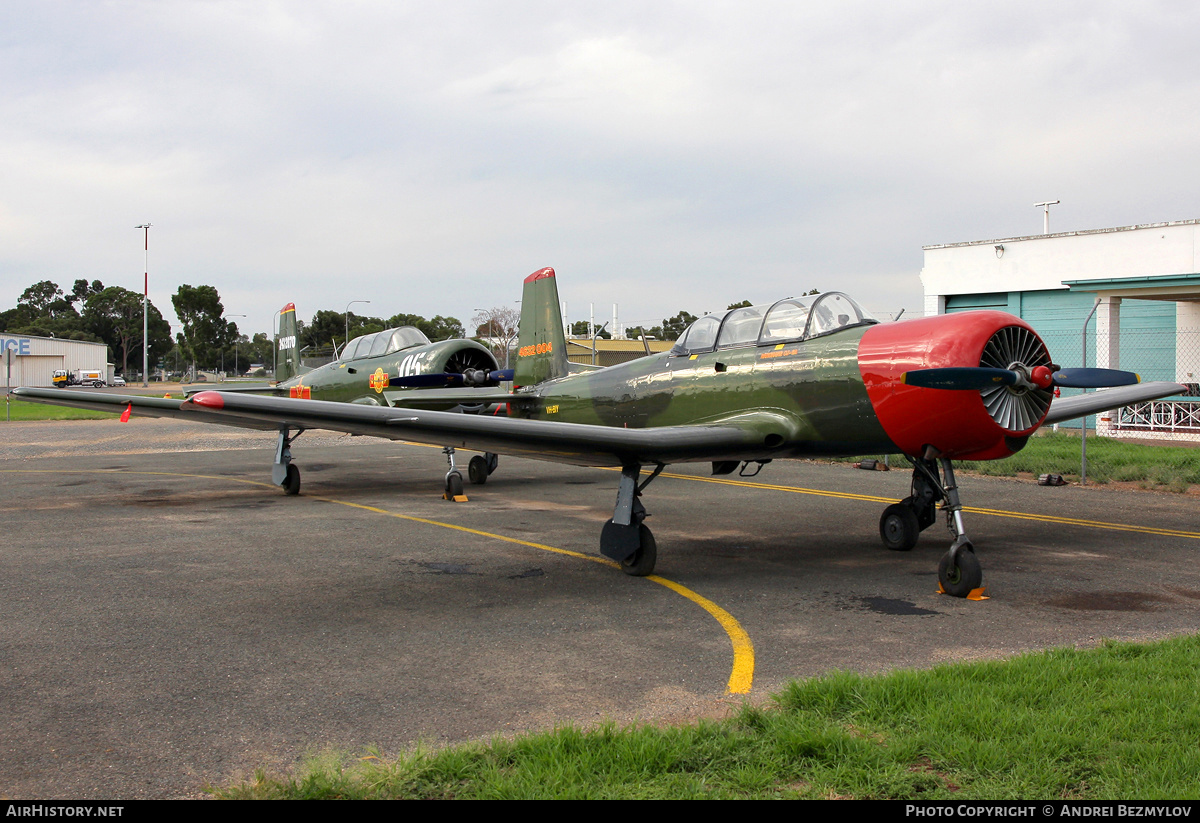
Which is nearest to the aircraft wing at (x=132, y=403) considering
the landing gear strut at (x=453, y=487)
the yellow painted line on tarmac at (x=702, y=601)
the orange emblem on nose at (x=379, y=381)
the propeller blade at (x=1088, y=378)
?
the yellow painted line on tarmac at (x=702, y=601)

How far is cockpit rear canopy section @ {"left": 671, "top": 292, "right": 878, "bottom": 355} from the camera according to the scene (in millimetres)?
7457

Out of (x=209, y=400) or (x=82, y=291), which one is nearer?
(x=209, y=400)

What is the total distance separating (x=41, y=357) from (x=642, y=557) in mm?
101962

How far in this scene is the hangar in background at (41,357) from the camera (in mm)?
83875

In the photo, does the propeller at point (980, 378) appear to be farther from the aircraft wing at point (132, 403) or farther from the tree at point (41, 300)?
the tree at point (41, 300)

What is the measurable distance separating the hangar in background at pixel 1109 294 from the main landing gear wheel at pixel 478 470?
42.8 feet

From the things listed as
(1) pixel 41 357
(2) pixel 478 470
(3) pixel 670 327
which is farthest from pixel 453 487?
(1) pixel 41 357

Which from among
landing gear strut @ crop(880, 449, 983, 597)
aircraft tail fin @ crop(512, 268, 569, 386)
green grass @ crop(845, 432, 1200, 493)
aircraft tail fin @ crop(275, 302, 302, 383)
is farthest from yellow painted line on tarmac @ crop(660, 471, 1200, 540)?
aircraft tail fin @ crop(275, 302, 302, 383)

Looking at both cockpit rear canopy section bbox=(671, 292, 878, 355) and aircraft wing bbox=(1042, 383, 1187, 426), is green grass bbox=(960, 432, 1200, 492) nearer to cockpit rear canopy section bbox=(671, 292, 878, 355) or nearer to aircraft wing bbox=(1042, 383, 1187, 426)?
aircraft wing bbox=(1042, 383, 1187, 426)

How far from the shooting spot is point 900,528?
314 inches

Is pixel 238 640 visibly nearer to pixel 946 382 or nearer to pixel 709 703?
pixel 709 703

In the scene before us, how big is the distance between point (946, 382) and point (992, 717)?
9.86 ft

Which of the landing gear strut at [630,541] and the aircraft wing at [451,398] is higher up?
the aircraft wing at [451,398]

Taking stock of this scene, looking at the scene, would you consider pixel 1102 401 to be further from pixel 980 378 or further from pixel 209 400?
pixel 209 400
